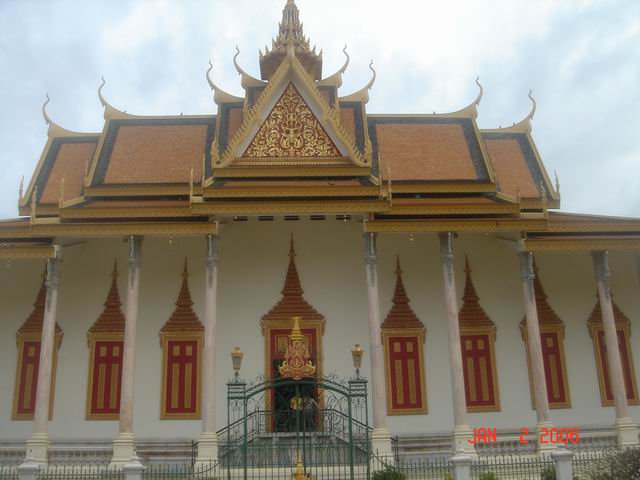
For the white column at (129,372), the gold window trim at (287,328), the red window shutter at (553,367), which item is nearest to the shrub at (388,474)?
the gold window trim at (287,328)

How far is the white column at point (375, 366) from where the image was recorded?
14297 mm

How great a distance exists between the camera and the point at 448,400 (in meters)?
17.0

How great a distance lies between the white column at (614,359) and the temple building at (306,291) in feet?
0.14

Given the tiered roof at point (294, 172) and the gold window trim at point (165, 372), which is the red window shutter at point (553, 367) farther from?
the gold window trim at point (165, 372)

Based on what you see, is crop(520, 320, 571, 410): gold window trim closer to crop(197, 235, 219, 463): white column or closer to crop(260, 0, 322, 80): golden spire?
crop(197, 235, 219, 463): white column

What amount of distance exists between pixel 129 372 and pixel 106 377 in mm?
2345

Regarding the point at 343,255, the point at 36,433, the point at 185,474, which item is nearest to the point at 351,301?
the point at 343,255

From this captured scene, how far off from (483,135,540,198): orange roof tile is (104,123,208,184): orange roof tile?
8396 millimetres

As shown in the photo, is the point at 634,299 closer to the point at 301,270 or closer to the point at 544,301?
the point at 544,301

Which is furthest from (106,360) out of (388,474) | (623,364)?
(623,364)

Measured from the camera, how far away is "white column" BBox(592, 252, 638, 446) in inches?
603

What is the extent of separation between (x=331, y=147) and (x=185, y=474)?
8589 millimetres

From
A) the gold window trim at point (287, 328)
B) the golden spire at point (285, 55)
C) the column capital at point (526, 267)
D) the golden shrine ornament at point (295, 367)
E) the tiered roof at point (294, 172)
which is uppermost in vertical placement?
the golden spire at point (285, 55)

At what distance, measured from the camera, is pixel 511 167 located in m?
19.5
